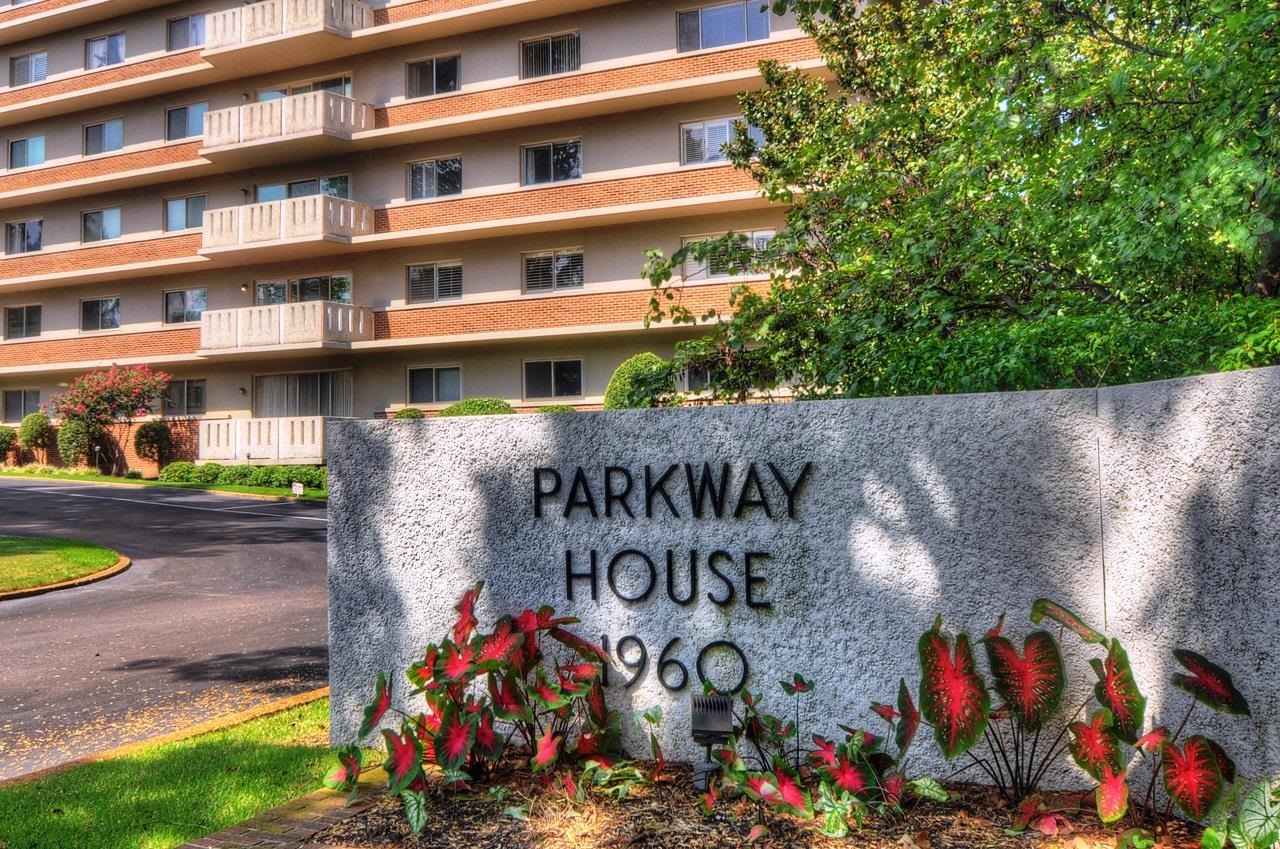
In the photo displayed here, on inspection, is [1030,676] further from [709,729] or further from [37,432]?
[37,432]

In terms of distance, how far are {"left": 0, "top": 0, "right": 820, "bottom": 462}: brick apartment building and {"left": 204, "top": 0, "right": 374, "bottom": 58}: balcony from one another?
0.26 ft

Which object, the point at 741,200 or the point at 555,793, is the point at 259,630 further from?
the point at 741,200

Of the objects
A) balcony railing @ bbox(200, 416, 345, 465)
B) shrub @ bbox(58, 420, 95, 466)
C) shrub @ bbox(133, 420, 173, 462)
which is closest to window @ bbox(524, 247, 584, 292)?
balcony railing @ bbox(200, 416, 345, 465)

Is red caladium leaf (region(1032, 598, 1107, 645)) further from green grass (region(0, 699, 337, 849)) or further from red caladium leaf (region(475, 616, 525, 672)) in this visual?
green grass (region(0, 699, 337, 849))

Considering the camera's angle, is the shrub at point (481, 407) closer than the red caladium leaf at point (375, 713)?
No

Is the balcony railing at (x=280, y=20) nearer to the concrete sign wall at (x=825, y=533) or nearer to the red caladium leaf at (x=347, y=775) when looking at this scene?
the concrete sign wall at (x=825, y=533)

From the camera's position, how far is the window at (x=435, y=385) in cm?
2806

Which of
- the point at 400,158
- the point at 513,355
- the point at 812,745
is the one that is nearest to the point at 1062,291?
Result: the point at 812,745

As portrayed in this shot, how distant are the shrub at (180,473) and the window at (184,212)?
762 centimetres

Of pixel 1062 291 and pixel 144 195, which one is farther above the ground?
pixel 144 195

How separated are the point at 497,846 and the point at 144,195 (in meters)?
33.7

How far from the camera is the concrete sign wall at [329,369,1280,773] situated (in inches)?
143

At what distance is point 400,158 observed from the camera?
28453 millimetres

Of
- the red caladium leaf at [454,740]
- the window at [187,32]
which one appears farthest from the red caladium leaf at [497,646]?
the window at [187,32]
